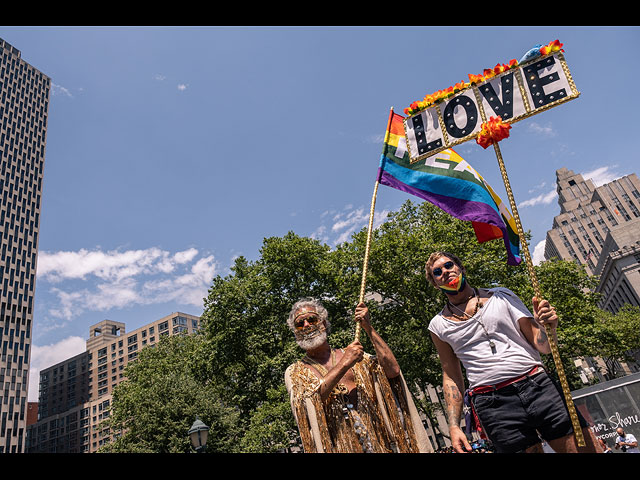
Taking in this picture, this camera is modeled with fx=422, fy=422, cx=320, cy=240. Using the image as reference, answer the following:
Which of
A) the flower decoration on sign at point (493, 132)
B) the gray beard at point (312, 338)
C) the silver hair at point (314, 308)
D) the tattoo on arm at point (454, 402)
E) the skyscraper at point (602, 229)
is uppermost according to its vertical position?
the skyscraper at point (602, 229)

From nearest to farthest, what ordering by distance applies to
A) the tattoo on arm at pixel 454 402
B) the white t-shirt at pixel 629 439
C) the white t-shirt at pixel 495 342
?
the white t-shirt at pixel 495 342 → the tattoo on arm at pixel 454 402 → the white t-shirt at pixel 629 439

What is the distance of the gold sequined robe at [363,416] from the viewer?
3.87 metres

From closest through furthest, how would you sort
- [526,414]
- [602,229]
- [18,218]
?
[526,414]
[18,218]
[602,229]

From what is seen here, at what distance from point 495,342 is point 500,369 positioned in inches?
9.3

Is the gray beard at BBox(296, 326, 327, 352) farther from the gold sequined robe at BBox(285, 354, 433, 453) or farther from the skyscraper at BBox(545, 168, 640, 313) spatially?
the skyscraper at BBox(545, 168, 640, 313)

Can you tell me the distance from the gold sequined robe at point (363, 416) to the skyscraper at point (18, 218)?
75070 millimetres

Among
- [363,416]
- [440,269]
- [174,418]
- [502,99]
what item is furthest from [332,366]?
[174,418]

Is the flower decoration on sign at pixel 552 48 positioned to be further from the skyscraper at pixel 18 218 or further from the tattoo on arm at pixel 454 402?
the skyscraper at pixel 18 218

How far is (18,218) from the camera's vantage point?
7788cm

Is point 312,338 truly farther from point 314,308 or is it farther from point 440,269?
point 440,269

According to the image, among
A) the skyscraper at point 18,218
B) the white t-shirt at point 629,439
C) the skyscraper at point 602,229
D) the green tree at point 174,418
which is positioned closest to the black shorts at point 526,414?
the white t-shirt at point 629,439
